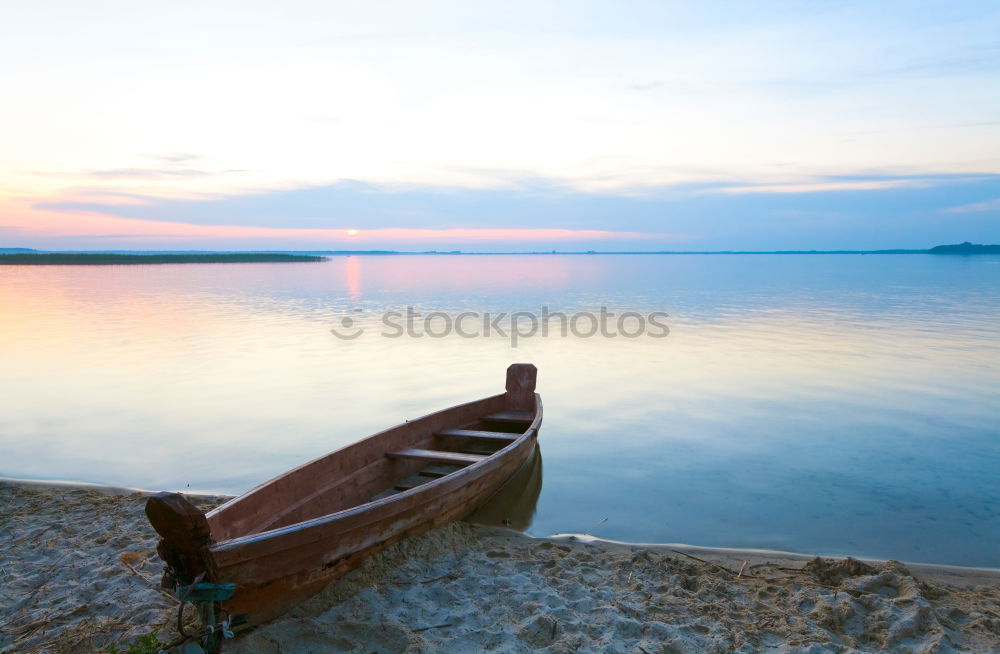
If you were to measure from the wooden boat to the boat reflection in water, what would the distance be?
25cm

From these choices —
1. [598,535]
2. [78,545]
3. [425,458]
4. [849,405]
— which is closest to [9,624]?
[78,545]

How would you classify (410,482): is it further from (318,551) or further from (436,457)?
(318,551)

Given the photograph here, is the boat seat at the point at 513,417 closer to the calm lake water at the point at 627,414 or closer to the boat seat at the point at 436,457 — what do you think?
the calm lake water at the point at 627,414

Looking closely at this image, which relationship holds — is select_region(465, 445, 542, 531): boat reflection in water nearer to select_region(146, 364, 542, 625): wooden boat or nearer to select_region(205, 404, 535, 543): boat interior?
select_region(146, 364, 542, 625): wooden boat

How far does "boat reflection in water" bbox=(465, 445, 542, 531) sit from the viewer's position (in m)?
6.86

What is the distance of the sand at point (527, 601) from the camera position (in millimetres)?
4262

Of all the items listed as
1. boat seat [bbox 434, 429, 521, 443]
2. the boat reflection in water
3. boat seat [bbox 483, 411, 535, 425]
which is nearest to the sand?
the boat reflection in water

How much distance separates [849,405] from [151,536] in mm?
10947

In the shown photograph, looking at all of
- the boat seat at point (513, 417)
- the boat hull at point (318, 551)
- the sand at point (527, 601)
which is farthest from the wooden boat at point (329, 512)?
the boat seat at point (513, 417)

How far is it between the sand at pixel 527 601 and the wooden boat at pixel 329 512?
0.19m

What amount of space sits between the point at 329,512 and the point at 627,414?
6.58 m

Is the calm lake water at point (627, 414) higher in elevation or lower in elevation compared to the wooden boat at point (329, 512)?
lower

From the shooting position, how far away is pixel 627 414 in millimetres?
11289

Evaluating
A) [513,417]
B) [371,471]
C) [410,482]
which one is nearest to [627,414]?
[513,417]
